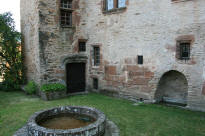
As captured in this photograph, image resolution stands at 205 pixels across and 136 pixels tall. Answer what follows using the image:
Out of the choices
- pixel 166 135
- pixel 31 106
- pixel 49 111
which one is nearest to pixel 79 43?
pixel 31 106

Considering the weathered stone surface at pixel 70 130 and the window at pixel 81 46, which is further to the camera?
the window at pixel 81 46

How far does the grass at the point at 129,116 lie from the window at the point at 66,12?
4.44m

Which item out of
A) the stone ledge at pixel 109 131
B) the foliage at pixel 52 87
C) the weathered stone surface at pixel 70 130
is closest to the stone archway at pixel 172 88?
the stone ledge at pixel 109 131

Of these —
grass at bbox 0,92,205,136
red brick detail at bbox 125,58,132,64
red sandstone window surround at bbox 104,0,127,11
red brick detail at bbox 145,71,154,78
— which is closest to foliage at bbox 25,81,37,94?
grass at bbox 0,92,205,136

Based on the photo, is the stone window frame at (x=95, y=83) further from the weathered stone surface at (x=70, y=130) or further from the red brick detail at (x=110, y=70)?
the weathered stone surface at (x=70, y=130)

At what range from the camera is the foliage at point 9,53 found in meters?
10.5

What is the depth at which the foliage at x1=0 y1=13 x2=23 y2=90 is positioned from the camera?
34.5 feet

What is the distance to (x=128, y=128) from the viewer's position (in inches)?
213

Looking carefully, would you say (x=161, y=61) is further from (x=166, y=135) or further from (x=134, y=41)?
(x=166, y=135)

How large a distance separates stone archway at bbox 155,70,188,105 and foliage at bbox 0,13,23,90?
8.66 meters

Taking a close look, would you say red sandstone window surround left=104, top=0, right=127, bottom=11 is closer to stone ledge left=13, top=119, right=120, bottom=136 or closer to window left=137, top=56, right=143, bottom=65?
window left=137, top=56, right=143, bottom=65

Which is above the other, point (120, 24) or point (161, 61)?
point (120, 24)

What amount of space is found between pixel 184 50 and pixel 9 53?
9.97 metres

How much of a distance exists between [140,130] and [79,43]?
262 inches
